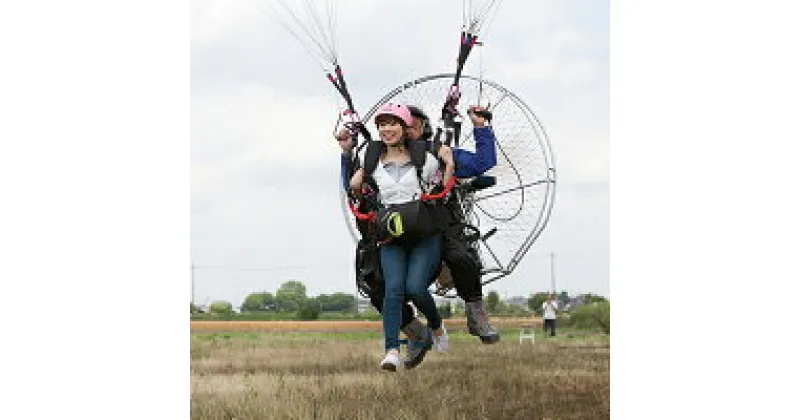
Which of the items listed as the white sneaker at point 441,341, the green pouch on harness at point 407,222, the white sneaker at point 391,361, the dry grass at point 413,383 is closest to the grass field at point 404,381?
the dry grass at point 413,383

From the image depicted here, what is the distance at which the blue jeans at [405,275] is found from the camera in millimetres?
3307

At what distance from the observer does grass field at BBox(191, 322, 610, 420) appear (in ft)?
12.2

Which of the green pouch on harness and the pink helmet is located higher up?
the pink helmet

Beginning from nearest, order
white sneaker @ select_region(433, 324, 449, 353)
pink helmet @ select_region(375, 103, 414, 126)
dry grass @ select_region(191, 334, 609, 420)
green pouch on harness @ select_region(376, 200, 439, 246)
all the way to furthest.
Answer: green pouch on harness @ select_region(376, 200, 439, 246) < pink helmet @ select_region(375, 103, 414, 126) < white sneaker @ select_region(433, 324, 449, 353) < dry grass @ select_region(191, 334, 609, 420)

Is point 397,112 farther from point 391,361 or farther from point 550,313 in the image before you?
point 550,313

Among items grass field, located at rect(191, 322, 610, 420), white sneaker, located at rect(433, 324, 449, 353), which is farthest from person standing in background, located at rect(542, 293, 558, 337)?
white sneaker, located at rect(433, 324, 449, 353)

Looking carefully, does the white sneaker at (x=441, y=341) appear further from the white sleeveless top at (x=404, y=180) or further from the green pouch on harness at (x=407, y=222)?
the white sleeveless top at (x=404, y=180)

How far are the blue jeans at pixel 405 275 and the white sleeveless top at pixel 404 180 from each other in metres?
0.14

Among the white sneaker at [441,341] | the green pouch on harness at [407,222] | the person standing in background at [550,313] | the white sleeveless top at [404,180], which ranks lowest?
the white sneaker at [441,341]

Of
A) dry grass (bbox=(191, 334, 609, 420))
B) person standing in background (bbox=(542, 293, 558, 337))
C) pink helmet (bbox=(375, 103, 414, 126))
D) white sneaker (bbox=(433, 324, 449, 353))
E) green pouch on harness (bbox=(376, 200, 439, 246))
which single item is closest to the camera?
green pouch on harness (bbox=(376, 200, 439, 246))

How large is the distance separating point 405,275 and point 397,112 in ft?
1.63

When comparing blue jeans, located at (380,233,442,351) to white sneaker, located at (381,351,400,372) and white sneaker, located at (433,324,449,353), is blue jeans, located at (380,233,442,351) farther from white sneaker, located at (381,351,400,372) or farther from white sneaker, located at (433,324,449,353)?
white sneaker, located at (433,324,449,353)

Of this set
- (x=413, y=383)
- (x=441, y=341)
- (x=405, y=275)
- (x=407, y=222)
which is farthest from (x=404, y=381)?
(x=407, y=222)
